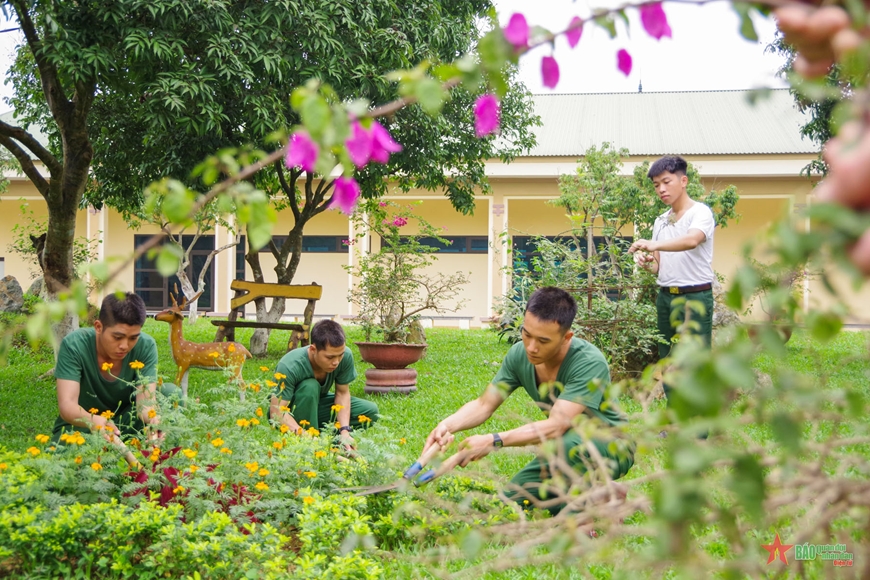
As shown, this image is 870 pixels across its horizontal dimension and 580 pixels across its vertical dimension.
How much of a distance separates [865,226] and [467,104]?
Answer: 10109mm

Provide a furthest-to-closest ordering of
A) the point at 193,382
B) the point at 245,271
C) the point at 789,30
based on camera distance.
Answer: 1. the point at 245,271
2. the point at 193,382
3. the point at 789,30

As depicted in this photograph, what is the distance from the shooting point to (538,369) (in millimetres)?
3648

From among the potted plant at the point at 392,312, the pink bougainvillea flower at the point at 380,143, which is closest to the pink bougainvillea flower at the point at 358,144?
the pink bougainvillea flower at the point at 380,143

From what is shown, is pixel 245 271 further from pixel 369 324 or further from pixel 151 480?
pixel 151 480

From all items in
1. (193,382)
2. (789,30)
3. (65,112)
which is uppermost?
(65,112)

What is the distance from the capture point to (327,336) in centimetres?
459

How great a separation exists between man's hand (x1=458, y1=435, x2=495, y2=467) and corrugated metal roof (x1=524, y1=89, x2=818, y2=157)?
45.8ft

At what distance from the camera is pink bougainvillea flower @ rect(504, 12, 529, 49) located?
Answer: 1.01m

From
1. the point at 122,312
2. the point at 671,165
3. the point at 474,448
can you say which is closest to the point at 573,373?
the point at 474,448

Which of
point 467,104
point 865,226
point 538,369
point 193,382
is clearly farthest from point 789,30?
point 467,104

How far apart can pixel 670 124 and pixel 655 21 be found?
19.3m

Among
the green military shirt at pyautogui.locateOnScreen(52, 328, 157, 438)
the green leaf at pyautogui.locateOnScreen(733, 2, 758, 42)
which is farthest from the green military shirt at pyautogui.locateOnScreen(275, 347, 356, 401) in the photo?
the green leaf at pyautogui.locateOnScreen(733, 2, 758, 42)

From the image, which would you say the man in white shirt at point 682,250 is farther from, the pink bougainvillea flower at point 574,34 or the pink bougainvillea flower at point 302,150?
the pink bougainvillea flower at point 302,150

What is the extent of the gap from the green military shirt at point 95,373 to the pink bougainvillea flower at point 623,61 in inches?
123
